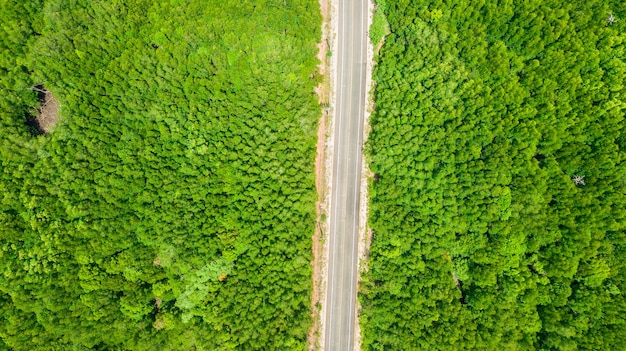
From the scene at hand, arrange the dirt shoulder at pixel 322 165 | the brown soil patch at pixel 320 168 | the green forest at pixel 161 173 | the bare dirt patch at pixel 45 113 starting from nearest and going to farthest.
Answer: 1. the green forest at pixel 161 173
2. the brown soil patch at pixel 320 168
3. the dirt shoulder at pixel 322 165
4. the bare dirt patch at pixel 45 113

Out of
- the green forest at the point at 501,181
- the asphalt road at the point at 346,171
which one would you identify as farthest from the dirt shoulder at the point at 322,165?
the green forest at the point at 501,181

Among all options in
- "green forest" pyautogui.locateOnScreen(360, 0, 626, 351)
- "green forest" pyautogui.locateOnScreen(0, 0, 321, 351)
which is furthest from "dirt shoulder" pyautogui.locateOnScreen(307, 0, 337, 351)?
"green forest" pyautogui.locateOnScreen(360, 0, 626, 351)

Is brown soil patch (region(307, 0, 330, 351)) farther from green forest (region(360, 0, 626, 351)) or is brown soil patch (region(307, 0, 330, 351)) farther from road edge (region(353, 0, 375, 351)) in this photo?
green forest (region(360, 0, 626, 351))

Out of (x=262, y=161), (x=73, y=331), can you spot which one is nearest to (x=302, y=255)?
(x=262, y=161)

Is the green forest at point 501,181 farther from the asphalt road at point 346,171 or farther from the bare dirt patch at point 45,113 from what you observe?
the bare dirt patch at point 45,113

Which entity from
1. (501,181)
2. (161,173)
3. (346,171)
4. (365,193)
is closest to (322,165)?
(346,171)

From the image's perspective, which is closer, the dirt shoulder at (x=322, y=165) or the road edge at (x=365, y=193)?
the road edge at (x=365, y=193)
